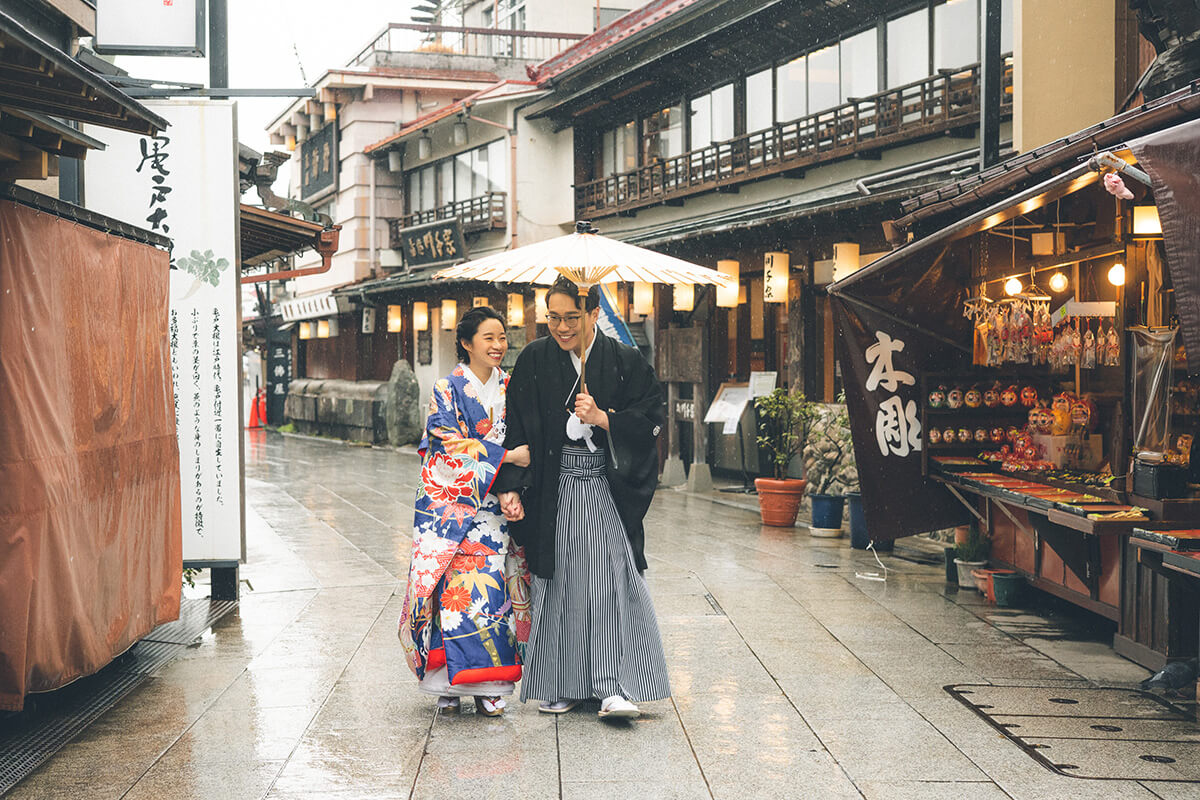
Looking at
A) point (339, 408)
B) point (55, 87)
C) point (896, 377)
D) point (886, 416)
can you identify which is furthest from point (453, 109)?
point (55, 87)

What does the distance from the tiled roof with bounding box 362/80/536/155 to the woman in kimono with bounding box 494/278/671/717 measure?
1907 cm

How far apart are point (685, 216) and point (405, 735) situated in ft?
51.5

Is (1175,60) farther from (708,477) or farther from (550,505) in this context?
(708,477)

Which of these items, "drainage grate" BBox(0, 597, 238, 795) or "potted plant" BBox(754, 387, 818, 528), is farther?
"potted plant" BBox(754, 387, 818, 528)

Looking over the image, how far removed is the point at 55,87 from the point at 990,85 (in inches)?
340

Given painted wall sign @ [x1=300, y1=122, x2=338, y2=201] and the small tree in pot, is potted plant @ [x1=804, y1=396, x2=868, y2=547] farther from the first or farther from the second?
painted wall sign @ [x1=300, y1=122, x2=338, y2=201]

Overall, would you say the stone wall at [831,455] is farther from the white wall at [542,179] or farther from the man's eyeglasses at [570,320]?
the white wall at [542,179]

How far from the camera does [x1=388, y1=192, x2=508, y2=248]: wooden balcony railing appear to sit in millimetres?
26422

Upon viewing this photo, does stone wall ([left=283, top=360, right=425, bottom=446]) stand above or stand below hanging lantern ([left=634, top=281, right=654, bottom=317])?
below

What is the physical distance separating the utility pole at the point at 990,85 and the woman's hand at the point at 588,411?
A: 629 cm

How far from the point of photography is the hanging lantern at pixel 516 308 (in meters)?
24.6

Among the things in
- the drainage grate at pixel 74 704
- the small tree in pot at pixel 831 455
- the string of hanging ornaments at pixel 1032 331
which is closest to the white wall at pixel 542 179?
the small tree in pot at pixel 831 455

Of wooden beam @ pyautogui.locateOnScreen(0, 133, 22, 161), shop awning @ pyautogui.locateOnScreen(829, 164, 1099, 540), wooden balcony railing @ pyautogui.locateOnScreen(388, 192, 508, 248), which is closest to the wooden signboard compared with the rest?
wooden balcony railing @ pyautogui.locateOnScreen(388, 192, 508, 248)

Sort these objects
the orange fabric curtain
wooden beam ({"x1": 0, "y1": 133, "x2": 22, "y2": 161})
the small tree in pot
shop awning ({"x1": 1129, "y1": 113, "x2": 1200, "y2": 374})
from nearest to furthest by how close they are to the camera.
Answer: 1. shop awning ({"x1": 1129, "y1": 113, "x2": 1200, "y2": 374})
2. the orange fabric curtain
3. wooden beam ({"x1": 0, "y1": 133, "x2": 22, "y2": 161})
4. the small tree in pot
